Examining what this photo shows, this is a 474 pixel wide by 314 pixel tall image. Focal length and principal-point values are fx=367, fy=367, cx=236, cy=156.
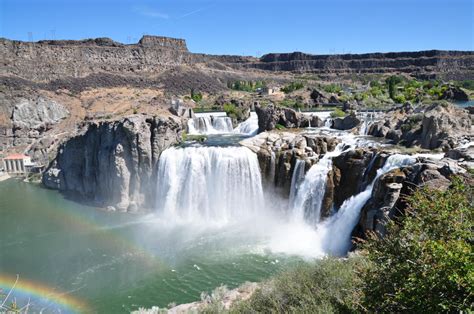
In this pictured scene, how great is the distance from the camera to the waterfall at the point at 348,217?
52.7ft

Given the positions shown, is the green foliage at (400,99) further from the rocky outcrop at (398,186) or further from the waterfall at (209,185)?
the rocky outcrop at (398,186)

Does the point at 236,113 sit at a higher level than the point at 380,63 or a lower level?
lower

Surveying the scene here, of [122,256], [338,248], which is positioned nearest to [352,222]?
[338,248]

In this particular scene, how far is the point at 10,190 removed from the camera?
31.0 meters

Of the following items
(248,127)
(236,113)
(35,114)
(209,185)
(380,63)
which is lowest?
(209,185)

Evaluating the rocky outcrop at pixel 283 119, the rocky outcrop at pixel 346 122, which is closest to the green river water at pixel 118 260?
the rocky outcrop at pixel 283 119

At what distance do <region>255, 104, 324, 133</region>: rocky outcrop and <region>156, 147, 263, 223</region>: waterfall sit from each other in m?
8.21

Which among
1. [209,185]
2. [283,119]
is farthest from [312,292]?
[283,119]

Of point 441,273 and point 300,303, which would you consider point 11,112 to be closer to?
point 300,303

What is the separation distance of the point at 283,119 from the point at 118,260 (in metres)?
18.1

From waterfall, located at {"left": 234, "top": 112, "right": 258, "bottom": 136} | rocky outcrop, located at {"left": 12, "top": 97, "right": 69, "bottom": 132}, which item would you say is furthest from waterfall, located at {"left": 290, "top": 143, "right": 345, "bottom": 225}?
rocky outcrop, located at {"left": 12, "top": 97, "right": 69, "bottom": 132}

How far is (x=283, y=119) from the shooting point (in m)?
30.5

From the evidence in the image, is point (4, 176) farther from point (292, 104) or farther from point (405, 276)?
point (405, 276)

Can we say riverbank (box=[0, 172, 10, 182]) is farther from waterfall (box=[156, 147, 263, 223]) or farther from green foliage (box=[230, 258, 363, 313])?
green foliage (box=[230, 258, 363, 313])
